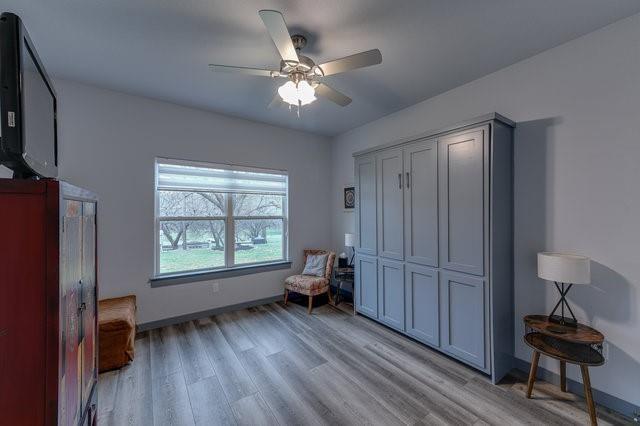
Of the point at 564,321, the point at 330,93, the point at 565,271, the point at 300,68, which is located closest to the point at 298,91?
the point at 300,68

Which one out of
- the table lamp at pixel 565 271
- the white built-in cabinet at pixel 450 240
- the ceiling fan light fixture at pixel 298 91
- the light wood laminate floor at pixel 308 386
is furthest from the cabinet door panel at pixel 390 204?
the ceiling fan light fixture at pixel 298 91

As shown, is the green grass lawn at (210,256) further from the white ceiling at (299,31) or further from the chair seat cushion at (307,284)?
the white ceiling at (299,31)

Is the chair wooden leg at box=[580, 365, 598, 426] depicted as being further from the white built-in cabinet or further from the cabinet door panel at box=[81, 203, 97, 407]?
the cabinet door panel at box=[81, 203, 97, 407]

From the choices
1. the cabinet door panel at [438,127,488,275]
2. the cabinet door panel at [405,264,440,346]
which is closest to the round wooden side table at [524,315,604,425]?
the cabinet door panel at [438,127,488,275]

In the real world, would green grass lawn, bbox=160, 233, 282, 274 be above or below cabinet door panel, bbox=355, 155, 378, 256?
below

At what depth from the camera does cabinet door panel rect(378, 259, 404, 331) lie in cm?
303

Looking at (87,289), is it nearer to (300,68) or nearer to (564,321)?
(300,68)

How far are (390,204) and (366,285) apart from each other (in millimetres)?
1120

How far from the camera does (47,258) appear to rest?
77 centimetres

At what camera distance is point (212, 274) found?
363cm

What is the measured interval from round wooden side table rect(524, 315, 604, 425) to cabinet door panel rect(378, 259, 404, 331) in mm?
1158

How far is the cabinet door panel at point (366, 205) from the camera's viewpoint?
11.1 feet

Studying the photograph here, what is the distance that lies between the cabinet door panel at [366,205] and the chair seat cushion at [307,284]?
728mm

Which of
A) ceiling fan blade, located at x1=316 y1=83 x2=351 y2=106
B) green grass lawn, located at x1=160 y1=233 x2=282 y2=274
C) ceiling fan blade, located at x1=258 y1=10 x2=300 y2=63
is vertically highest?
ceiling fan blade, located at x1=258 y1=10 x2=300 y2=63
